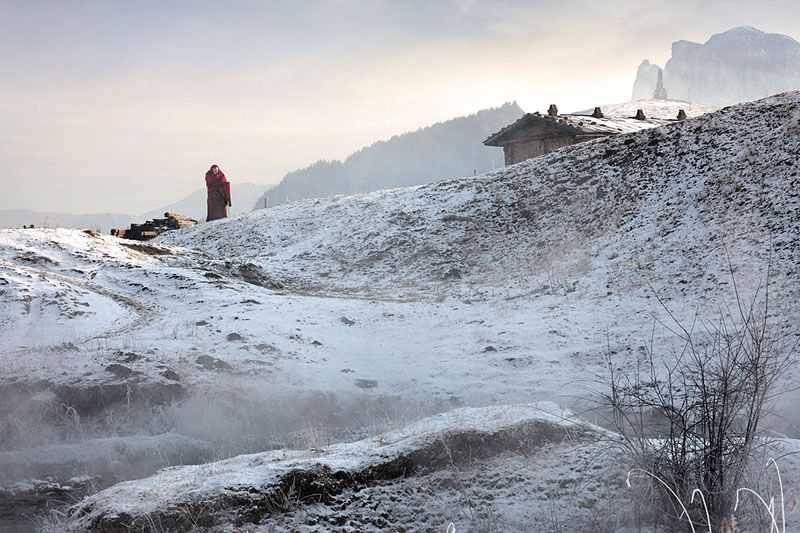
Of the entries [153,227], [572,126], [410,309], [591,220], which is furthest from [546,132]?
[153,227]

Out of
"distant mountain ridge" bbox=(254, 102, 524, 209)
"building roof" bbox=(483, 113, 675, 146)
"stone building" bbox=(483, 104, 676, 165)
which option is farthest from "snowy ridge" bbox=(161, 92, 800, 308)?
"distant mountain ridge" bbox=(254, 102, 524, 209)

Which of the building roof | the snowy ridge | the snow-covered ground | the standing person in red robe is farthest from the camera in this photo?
the standing person in red robe

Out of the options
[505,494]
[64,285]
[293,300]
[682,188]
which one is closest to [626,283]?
[682,188]

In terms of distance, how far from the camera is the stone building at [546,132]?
84.4 ft

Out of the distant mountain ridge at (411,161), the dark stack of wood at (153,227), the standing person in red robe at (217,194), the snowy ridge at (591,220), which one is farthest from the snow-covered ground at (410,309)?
the distant mountain ridge at (411,161)

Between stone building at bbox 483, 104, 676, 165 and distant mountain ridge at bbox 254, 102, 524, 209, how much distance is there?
234 ft

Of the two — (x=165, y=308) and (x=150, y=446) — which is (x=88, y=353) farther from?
(x=165, y=308)

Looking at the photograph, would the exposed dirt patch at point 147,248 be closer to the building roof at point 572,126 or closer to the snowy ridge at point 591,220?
the snowy ridge at point 591,220

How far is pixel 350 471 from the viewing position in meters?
4.35

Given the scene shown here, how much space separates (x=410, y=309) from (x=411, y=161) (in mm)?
98312

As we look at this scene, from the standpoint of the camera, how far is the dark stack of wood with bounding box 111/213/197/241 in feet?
93.9

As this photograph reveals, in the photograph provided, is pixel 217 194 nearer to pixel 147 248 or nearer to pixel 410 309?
pixel 147 248

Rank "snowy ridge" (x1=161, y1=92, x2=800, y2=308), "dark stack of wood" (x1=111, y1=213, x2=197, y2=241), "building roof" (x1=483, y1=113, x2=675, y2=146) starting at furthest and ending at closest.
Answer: "dark stack of wood" (x1=111, y1=213, x2=197, y2=241), "building roof" (x1=483, y1=113, x2=675, y2=146), "snowy ridge" (x1=161, y1=92, x2=800, y2=308)

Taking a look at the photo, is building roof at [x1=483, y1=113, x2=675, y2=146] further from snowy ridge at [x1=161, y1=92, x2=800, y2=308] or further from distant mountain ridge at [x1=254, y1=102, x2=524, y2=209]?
distant mountain ridge at [x1=254, y1=102, x2=524, y2=209]
